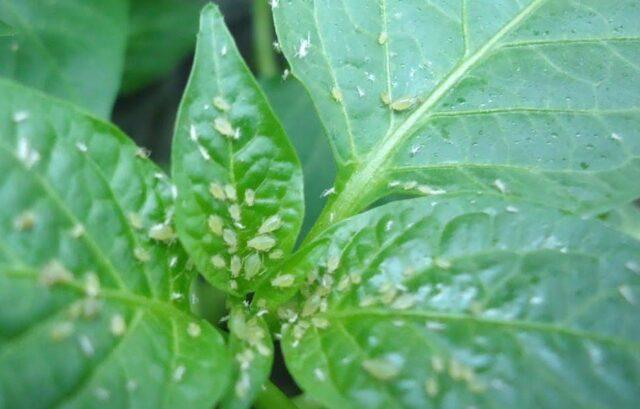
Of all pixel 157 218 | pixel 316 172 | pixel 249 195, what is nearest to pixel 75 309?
pixel 157 218

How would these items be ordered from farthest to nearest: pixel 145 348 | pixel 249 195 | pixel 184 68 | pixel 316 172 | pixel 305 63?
pixel 184 68, pixel 316 172, pixel 305 63, pixel 249 195, pixel 145 348

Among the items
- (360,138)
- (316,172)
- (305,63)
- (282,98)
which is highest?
(305,63)

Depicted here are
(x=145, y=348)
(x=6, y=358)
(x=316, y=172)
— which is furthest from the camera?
(x=316, y=172)

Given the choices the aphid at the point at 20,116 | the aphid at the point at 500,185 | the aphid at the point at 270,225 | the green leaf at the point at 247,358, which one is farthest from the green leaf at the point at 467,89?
the aphid at the point at 20,116

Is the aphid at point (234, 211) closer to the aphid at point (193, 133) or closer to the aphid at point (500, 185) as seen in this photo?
the aphid at point (193, 133)

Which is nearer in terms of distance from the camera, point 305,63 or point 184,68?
point 305,63

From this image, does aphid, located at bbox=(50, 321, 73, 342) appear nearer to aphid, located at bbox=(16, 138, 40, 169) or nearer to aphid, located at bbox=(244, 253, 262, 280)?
aphid, located at bbox=(16, 138, 40, 169)

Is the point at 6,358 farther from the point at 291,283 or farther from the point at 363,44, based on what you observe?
the point at 363,44
